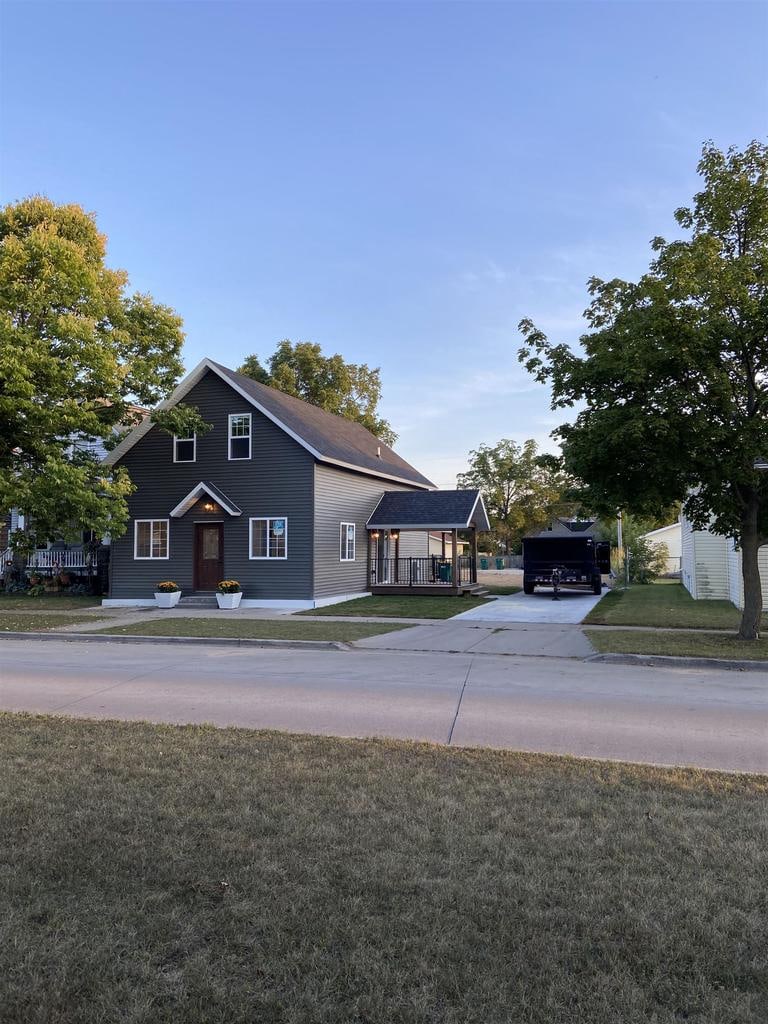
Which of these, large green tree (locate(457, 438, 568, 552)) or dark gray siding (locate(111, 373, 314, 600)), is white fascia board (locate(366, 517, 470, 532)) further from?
large green tree (locate(457, 438, 568, 552))

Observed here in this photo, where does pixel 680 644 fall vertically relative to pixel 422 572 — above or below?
below

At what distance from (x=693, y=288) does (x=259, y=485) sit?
14.7m

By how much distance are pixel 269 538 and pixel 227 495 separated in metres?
2.07

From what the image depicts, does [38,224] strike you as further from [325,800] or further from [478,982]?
[478,982]

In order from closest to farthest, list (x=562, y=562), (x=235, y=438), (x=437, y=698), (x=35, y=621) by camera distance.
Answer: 1. (x=437, y=698)
2. (x=35, y=621)
3. (x=235, y=438)
4. (x=562, y=562)

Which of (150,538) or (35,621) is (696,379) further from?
(150,538)

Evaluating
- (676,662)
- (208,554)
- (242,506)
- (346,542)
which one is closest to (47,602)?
(208,554)

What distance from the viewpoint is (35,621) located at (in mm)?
18031

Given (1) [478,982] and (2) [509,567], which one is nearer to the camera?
(1) [478,982]

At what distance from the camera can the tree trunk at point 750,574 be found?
13.6m

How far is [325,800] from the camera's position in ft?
15.7

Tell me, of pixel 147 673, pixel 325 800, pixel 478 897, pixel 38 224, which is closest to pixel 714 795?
pixel 478 897

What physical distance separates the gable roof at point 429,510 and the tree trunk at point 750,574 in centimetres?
1258

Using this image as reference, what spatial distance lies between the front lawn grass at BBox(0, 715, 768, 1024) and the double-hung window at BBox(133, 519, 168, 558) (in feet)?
63.0
